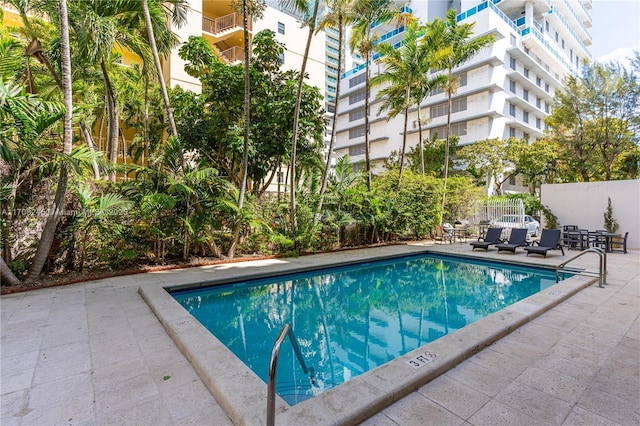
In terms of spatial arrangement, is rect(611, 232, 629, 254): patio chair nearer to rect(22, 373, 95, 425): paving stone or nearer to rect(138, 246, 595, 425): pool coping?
rect(138, 246, 595, 425): pool coping

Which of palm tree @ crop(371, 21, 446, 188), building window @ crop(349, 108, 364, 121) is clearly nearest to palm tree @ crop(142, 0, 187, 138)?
palm tree @ crop(371, 21, 446, 188)

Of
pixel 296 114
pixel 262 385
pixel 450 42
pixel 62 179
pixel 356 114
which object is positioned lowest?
pixel 262 385

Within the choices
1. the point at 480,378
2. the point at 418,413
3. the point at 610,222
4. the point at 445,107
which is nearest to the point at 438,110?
the point at 445,107

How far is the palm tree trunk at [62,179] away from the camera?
A: 6.60 metres

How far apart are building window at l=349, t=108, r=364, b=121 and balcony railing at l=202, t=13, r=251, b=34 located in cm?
2686

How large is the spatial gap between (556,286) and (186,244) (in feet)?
30.8

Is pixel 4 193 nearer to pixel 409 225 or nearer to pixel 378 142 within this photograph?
pixel 409 225

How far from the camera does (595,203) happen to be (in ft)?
45.3

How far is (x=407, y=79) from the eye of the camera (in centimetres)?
1471

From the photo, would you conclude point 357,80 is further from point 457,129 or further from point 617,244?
point 617,244

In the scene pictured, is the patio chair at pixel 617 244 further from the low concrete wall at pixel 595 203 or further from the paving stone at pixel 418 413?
the paving stone at pixel 418 413

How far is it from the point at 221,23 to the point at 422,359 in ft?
84.0

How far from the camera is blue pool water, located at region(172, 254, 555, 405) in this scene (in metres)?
4.38

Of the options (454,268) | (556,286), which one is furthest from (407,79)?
(556,286)
